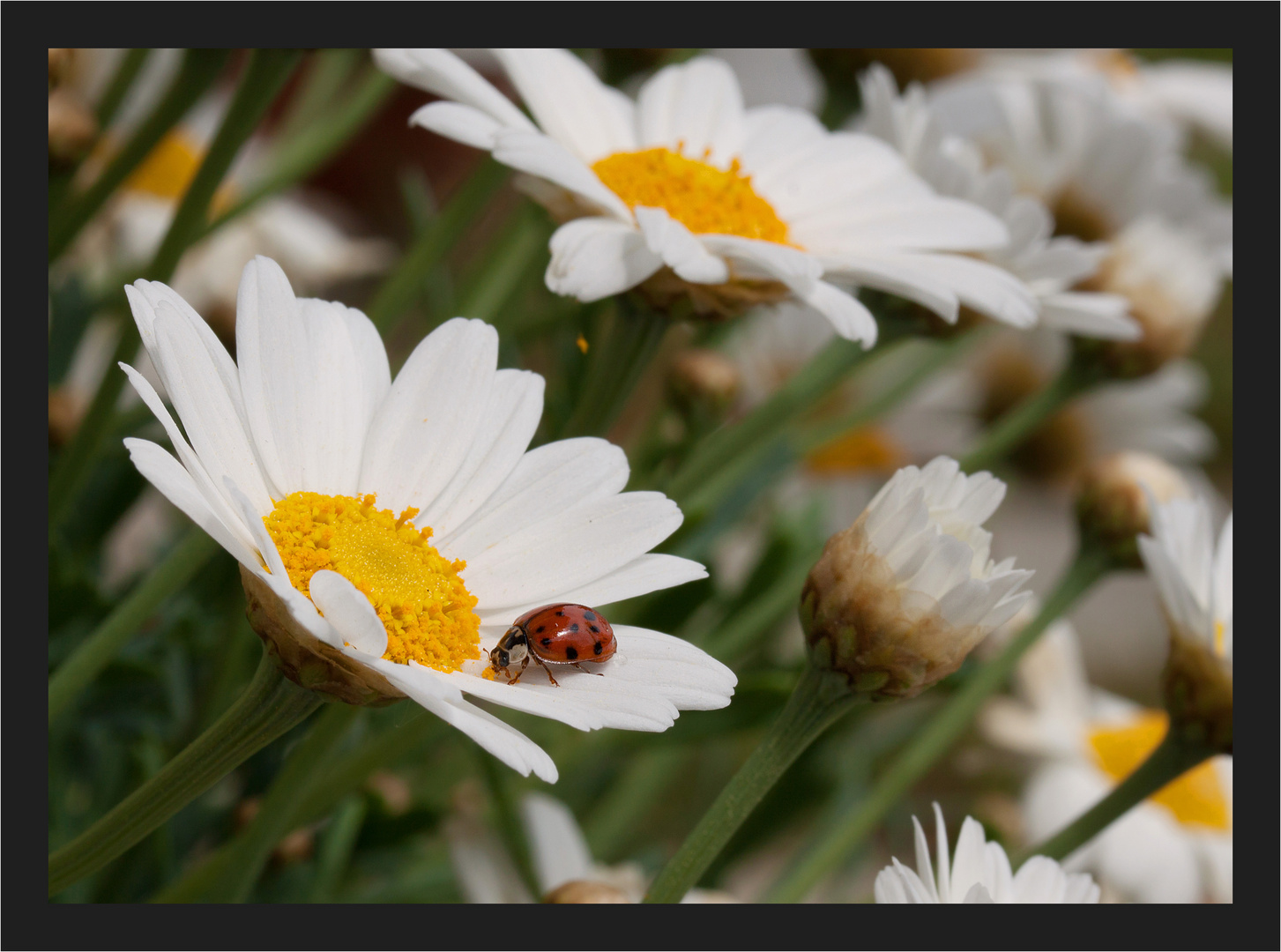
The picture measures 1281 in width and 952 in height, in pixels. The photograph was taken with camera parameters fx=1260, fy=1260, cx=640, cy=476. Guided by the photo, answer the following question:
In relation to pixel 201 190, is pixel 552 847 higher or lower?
lower

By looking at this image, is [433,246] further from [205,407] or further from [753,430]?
[205,407]

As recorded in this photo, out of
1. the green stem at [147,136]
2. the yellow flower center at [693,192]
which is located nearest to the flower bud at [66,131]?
the green stem at [147,136]

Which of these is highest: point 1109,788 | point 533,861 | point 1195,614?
point 1195,614

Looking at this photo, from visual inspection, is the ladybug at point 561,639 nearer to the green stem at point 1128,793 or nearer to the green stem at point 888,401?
the green stem at point 1128,793

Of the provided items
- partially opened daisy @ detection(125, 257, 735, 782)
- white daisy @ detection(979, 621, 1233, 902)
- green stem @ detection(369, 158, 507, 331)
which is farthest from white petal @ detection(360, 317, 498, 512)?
white daisy @ detection(979, 621, 1233, 902)

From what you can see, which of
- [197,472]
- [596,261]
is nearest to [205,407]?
[197,472]
